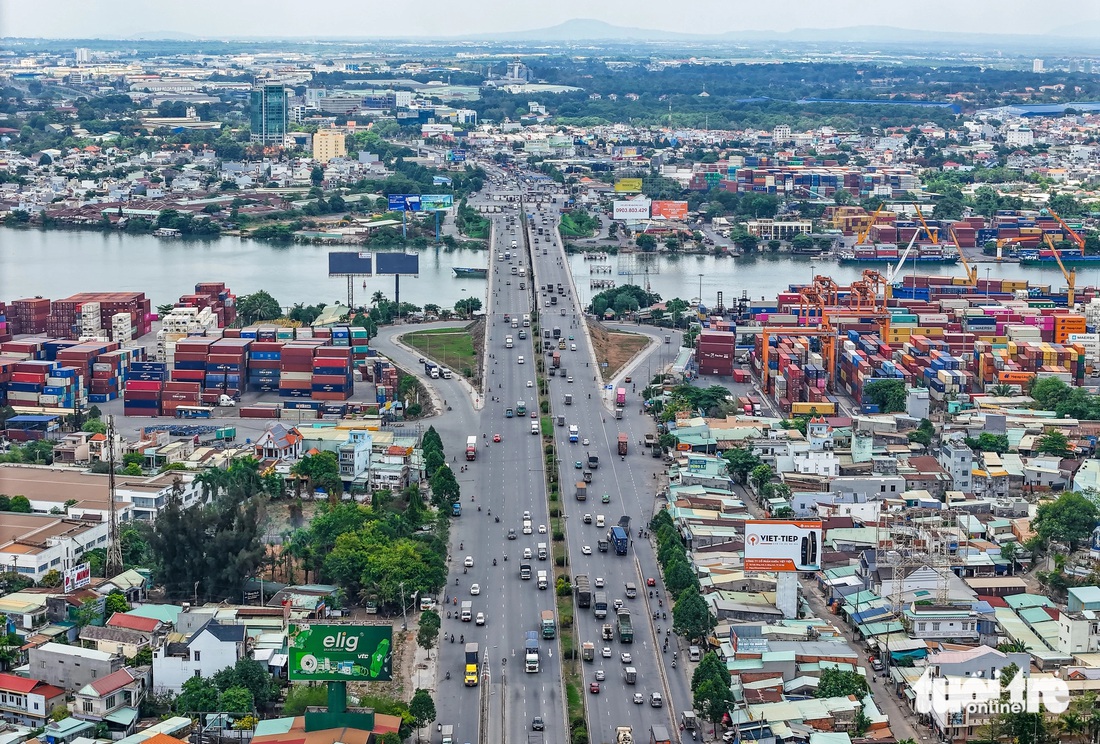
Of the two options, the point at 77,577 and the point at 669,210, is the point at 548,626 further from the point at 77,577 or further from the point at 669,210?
the point at 669,210

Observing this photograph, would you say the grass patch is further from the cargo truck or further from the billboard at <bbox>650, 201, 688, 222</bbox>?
the billboard at <bbox>650, 201, 688, 222</bbox>

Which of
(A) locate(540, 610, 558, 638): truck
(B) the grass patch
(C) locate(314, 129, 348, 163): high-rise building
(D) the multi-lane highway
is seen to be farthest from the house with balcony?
(C) locate(314, 129, 348, 163): high-rise building

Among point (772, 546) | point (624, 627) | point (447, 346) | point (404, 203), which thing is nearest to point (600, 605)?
point (624, 627)

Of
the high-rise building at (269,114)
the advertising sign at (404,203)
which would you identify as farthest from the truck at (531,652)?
the high-rise building at (269,114)

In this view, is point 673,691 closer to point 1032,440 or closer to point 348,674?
point 348,674

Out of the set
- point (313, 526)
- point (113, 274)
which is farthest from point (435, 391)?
point (113, 274)

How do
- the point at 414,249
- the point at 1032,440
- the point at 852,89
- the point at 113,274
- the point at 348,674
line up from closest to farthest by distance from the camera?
1. the point at 348,674
2. the point at 1032,440
3. the point at 113,274
4. the point at 414,249
5. the point at 852,89
